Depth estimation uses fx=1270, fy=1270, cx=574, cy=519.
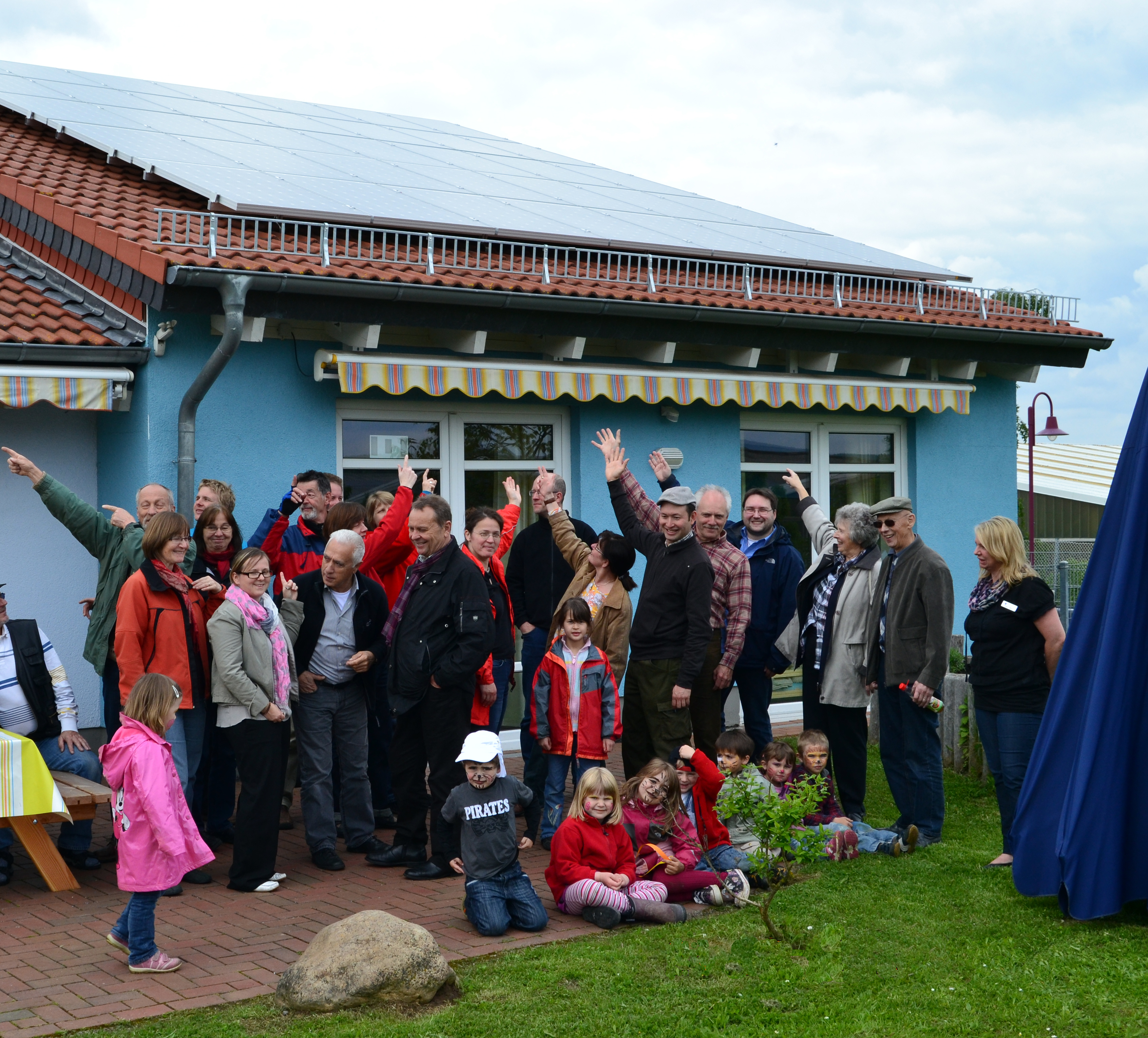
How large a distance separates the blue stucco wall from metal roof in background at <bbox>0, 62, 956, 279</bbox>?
154 centimetres

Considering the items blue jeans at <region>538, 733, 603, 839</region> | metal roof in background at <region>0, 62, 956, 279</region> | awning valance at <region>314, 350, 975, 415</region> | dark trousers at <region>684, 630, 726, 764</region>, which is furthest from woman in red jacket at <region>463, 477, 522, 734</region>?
metal roof in background at <region>0, 62, 956, 279</region>

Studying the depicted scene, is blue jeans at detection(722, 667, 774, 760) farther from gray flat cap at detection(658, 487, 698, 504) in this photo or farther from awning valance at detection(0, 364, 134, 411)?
awning valance at detection(0, 364, 134, 411)

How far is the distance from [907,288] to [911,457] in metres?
1.67

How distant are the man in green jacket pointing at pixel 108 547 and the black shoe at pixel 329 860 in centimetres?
133

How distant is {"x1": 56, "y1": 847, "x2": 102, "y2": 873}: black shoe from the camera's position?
22.3ft

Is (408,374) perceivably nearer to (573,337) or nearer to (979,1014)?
(573,337)

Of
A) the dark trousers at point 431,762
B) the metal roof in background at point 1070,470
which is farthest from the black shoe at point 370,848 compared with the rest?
the metal roof in background at point 1070,470

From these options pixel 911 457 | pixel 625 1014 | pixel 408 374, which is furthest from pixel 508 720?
pixel 625 1014

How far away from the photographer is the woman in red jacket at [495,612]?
706 centimetres

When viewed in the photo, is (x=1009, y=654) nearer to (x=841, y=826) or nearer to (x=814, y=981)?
(x=841, y=826)

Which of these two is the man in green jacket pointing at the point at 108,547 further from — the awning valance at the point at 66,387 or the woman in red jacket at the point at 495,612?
the woman in red jacket at the point at 495,612

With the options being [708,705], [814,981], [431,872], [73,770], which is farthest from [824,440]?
[814,981]

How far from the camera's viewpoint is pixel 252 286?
28.0ft

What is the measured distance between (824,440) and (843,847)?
577 centimetres
